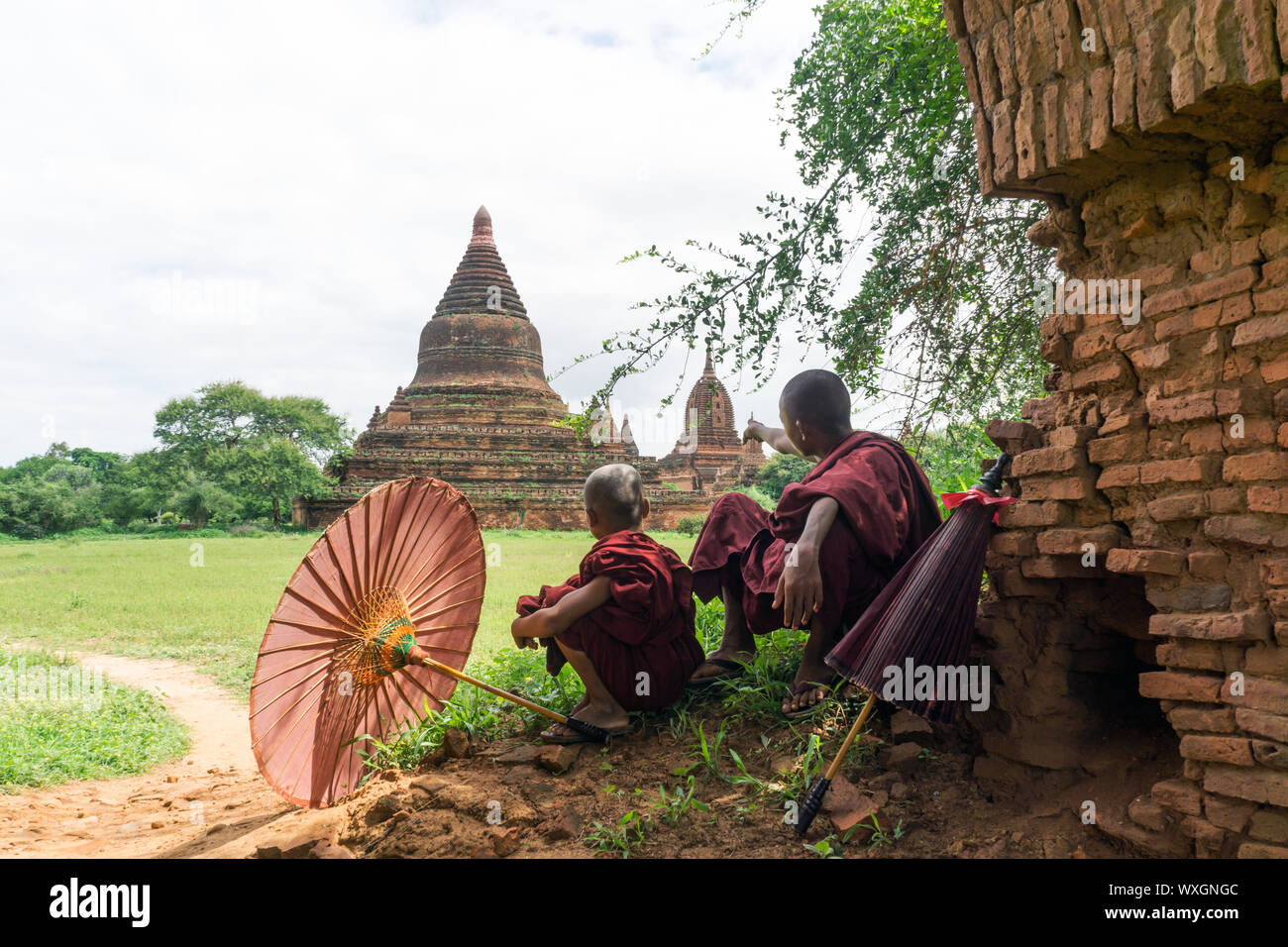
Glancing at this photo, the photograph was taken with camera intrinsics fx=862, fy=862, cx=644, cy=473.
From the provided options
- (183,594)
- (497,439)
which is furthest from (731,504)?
(497,439)

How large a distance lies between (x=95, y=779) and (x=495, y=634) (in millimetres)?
3692

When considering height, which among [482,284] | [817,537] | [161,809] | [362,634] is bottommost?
[161,809]

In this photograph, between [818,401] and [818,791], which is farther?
[818,401]

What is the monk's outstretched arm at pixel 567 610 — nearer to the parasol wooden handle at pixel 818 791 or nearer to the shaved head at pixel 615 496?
the shaved head at pixel 615 496

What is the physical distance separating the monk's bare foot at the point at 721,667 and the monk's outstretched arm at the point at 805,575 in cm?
74

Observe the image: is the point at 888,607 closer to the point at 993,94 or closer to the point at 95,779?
the point at 993,94

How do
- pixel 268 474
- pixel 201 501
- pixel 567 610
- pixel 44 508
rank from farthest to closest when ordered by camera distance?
1. pixel 201 501
2. pixel 268 474
3. pixel 44 508
4. pixel 567 610

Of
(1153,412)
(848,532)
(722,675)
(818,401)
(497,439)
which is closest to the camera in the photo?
(1153,412)

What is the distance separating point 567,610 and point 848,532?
1149mm

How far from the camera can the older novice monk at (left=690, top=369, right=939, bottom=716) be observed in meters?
3.29

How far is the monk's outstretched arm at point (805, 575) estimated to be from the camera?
318 centimetres

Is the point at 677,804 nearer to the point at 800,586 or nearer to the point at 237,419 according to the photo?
the point at 800,586

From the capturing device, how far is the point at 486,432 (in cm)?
2398

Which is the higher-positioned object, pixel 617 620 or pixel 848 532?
pixel 848 532
